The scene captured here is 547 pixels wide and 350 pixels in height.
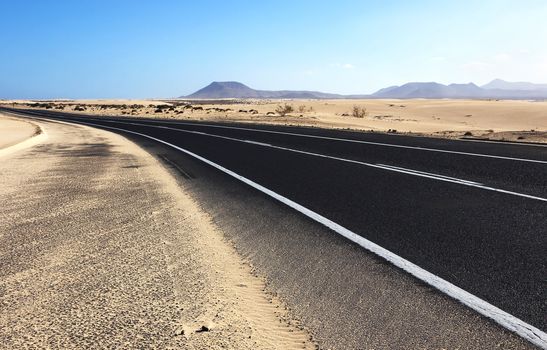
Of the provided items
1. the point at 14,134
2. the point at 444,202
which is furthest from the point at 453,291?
the point at 14,134

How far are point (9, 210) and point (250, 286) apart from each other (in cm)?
447

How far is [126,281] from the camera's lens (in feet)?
12.5

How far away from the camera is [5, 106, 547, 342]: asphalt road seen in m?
3.88

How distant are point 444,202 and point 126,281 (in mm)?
4580

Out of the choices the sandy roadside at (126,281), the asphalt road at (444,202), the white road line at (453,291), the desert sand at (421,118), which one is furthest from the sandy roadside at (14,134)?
the white road line at (453,291)

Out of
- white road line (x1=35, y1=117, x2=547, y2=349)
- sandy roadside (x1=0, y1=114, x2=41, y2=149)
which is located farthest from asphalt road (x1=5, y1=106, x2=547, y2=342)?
sandy roadside (x1=0, y1=114, x2=41, y2=149)

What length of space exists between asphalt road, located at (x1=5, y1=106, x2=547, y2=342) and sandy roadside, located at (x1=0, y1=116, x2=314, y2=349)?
5.33ft

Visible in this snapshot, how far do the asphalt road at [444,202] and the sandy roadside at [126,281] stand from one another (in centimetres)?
162

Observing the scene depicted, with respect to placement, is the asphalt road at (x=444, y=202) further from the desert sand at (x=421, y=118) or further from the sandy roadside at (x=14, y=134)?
the sandy roadside at (x=14, y=134)

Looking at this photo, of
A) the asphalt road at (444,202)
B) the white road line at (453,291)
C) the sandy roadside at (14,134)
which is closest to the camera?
the white road line at (453,291)

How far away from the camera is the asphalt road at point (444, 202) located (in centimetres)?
388

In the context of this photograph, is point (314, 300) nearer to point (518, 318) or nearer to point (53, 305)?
point (518, 318)

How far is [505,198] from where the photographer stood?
22.1 feet

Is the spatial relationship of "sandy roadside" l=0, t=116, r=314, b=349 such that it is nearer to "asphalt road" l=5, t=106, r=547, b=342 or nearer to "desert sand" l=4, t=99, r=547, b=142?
"asphalt road" l=5, t=106, r=547, b=342
